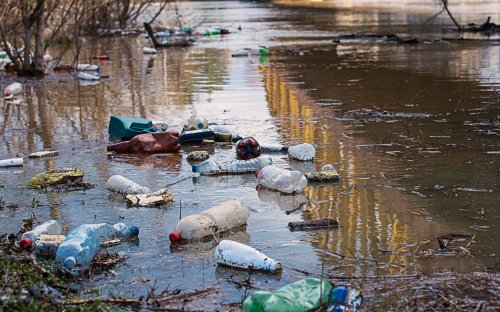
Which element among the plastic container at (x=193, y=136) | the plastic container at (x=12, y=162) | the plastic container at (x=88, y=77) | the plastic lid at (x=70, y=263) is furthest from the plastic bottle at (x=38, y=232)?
the plastic container at (x=88, y=77)

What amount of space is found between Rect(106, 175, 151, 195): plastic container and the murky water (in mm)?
113

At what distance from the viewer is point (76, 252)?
5.66m

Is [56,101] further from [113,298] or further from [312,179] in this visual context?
[113,298]

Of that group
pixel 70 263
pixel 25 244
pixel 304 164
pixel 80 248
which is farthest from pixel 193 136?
pixel 70 263

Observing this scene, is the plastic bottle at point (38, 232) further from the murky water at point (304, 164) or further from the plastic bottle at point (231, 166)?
the plastic bottle at point (231, 166)

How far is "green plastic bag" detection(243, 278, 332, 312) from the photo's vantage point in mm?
4590

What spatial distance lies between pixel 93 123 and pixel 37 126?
0.75 m

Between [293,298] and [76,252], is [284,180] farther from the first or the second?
[293,298]

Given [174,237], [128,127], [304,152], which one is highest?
[128,127]

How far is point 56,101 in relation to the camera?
14.8 meters

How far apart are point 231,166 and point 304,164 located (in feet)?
2.61

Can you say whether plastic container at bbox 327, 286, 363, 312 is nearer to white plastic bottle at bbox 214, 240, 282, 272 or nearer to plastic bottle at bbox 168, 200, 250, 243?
white plastic bottle at bbox 214, 240, 282, 272

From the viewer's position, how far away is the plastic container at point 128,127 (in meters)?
10.6

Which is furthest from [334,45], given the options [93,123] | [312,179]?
[312,179]
